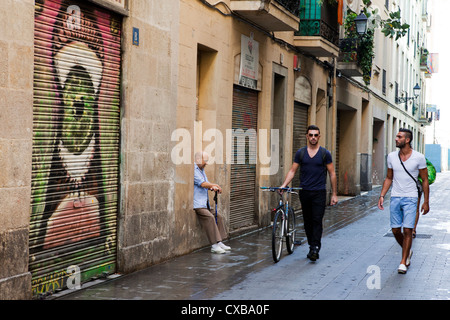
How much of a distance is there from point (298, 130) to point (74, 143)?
10745 mm

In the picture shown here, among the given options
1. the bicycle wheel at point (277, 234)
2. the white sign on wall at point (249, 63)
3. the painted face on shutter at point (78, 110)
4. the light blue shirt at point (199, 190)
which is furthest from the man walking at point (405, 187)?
the white sign on wall at point (249, 63)

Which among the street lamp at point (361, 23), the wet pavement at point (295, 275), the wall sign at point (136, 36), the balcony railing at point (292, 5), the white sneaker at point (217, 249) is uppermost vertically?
the street lamp at point (361, 23)

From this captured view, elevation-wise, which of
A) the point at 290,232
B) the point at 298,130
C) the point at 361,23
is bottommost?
the point at 290,232

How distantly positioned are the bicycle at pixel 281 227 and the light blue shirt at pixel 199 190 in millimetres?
1238

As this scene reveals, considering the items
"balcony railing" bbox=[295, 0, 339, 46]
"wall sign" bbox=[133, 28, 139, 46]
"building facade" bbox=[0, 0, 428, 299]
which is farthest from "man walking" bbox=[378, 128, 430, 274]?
"balcony railing" bbox=[295, 0, 339, 46]

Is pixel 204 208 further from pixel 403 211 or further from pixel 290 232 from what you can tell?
pixel 403 211

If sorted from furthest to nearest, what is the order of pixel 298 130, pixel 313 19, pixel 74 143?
pixel 298 130
pixel 313 19
pixel 74 143

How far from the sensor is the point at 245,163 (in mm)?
13453

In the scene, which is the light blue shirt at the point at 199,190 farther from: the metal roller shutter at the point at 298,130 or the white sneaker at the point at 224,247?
the metal roller shutter at the point at 298,130

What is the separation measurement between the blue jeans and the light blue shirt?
2.90 m

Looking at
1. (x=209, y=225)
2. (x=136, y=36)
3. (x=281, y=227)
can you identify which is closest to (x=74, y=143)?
(x=136, y=36)

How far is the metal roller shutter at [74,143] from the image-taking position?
22.7 ft

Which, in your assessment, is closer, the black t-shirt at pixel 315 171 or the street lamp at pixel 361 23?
the black t-shirt at pixel 315 171

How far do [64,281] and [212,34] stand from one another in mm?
5381
